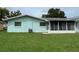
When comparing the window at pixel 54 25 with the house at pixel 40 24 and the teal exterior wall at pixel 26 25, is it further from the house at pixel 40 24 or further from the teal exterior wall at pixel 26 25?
the teal exterior wall at pixel 26 25

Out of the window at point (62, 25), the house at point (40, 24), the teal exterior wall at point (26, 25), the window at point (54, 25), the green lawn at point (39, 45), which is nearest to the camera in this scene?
the green lawn at point (39, 45)

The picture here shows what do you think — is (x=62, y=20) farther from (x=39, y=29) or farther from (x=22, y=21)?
(x=22, y=21)

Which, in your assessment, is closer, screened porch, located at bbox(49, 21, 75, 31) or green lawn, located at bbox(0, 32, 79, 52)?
green lawn, located at bbox(0, 32, 79, 52)

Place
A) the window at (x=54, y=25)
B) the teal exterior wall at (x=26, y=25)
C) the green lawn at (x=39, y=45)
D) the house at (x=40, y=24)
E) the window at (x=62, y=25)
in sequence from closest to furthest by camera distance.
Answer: the green lawn at (x=39, y=45), the house at (x=40, y=24), the window at (x=54, y=25), the window at (x=62, y=25), the teal exterior wall at (x=26, y=25)

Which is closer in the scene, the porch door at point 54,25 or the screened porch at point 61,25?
the screened porch at point 61,25

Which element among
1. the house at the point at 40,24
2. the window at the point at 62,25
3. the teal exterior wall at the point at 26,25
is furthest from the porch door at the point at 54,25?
the teal exterior wall at the point at 26,25

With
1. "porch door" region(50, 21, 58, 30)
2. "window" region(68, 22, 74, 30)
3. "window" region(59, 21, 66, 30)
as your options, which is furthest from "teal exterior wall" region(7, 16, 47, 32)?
"window" region(68, 22, 74, 30)

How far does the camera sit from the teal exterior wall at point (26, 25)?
80.8 ft

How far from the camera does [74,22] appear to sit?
24.5 m

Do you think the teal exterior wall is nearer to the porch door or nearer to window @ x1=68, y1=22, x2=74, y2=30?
the porch door

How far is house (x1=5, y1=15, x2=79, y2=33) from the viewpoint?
79.3 feet
